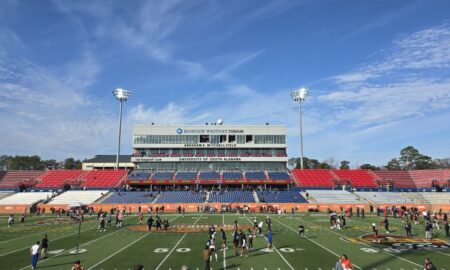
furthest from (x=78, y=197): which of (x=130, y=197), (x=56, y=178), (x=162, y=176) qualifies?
(x=162, y=176)

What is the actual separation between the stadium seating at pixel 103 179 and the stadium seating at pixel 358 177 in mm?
50833

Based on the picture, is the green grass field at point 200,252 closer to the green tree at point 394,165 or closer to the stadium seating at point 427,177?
the stadium seating at point 427,177

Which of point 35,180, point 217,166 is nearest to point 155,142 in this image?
point 217,166

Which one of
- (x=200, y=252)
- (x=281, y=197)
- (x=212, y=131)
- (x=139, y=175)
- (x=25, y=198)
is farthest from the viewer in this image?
(x=212, y=131)

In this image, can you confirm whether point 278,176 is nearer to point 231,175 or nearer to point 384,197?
point 231,175

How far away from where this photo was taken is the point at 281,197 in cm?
Answer: 6512

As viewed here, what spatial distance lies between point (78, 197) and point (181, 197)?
785 inches

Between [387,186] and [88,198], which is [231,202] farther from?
[387,186]

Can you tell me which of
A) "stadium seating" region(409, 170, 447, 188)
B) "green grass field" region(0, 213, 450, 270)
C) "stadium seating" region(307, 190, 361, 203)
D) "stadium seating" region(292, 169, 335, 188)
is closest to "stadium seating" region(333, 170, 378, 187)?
"stadium seating" region(292, 169, 335, 188)

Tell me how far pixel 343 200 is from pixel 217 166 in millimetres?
30704

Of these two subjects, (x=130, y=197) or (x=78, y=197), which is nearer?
(x=130, y=197)

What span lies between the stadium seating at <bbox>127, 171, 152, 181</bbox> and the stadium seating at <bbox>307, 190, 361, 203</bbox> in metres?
35.5

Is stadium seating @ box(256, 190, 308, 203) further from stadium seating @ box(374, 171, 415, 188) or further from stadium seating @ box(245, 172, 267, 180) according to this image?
stadium seating @ box(374, 171, 415, 188)

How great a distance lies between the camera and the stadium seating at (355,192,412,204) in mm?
63781
